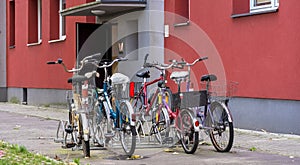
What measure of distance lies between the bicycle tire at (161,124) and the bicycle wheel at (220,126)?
615mm

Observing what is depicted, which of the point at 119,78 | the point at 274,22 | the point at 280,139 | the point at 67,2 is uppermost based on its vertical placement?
the point at 67,2

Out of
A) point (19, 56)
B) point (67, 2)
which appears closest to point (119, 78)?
point (67, 2)

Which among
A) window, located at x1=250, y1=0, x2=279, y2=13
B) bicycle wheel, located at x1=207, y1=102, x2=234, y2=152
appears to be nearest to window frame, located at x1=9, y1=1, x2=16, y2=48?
window, located at x1=250, y1=0, x2=279, y2=13

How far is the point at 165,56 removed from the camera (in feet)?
50.1

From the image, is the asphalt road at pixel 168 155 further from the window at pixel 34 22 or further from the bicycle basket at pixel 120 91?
the window at pixel 34 22

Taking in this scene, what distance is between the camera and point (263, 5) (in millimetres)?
12375

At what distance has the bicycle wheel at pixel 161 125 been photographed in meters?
9.15

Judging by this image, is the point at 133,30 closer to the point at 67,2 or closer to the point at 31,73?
the point at 67,2

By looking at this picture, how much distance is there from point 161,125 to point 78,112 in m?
1.27

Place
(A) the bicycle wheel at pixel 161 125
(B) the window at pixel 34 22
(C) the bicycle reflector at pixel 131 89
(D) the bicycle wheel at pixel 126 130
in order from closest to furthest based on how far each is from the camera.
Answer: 1. (D) the bicycle wheel at pixel 126 130
2. (A) the bicycle wheel at pixel 161 125
3. (C) the bicycle reflector at pixel 131 89
4. (B) the window at pixel 34 22

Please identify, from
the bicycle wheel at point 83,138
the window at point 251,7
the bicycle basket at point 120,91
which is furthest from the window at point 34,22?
the bicycle wheel at point 83,138

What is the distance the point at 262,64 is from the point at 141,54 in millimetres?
5033

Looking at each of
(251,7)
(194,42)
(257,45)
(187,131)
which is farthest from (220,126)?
(194,42)

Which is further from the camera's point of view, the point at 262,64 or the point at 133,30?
the point at 133,30
